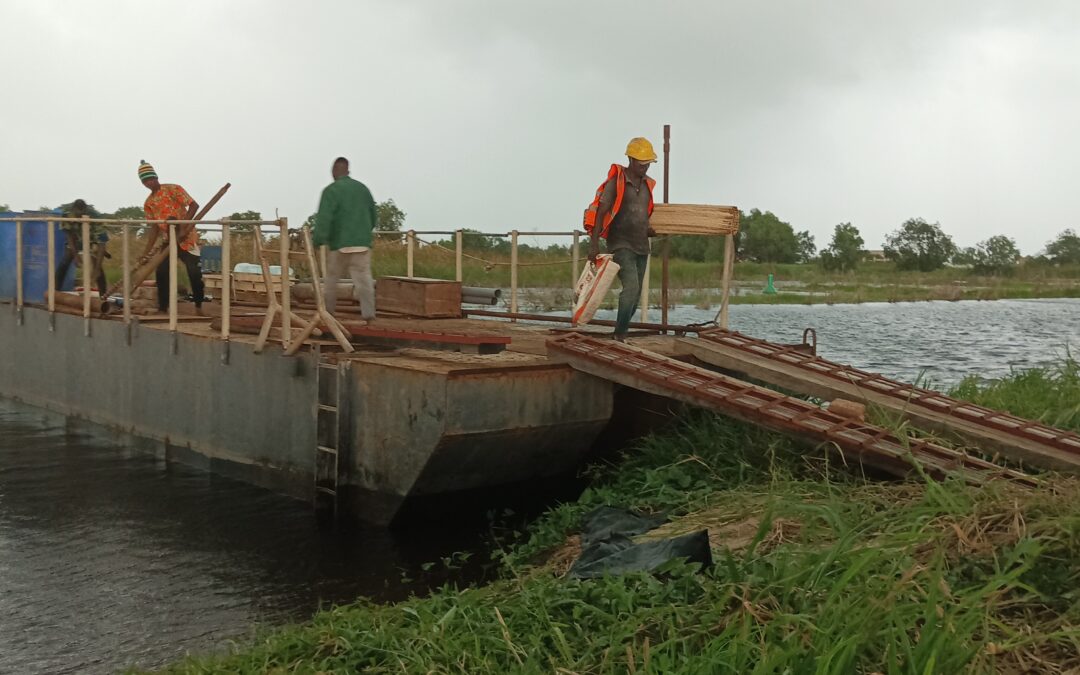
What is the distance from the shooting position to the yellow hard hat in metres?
10.1

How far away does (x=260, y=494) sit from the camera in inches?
415

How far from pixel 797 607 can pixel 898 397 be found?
172 inches

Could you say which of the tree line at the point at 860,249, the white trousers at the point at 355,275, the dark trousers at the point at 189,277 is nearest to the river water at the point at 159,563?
the white trousers at the point at 355,275

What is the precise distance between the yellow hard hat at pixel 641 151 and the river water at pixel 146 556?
3.76 m

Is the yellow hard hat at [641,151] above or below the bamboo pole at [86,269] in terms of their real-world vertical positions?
above

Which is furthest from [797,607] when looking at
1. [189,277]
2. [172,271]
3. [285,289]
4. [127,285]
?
[189,277]

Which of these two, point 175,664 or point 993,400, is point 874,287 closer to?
point 993,400

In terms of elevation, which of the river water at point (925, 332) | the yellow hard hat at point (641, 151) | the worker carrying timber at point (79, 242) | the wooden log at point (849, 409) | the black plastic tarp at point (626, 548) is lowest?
the river water at point (925, 332)

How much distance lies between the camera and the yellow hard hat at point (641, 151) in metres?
10.1

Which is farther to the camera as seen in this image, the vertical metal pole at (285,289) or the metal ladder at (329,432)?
the vertical metal pole at (285,289)

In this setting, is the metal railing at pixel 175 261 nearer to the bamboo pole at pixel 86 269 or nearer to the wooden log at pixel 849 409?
the bamboo pole at pixel 86 269

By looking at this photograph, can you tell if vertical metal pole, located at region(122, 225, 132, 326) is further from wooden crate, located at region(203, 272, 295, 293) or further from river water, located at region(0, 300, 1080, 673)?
wooden crate, located at region(203, 272, 295, 293)

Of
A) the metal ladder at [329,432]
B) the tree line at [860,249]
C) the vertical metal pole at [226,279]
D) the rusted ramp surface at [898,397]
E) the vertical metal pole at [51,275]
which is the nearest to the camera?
the rusted ramp surface at [898,397]

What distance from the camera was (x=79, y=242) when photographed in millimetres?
15633
